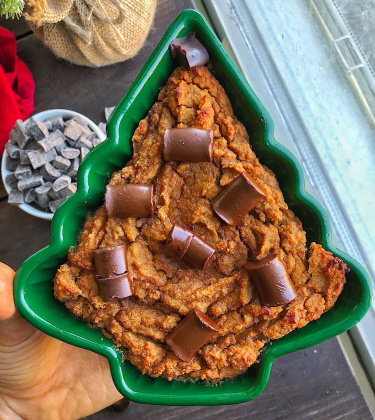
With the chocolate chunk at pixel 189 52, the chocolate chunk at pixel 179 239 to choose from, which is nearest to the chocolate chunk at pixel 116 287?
the chocolate chunk at pixel 179 239

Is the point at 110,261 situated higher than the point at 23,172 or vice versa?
the point at 23,172

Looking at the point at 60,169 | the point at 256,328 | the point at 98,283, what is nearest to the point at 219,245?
the point at 256,328

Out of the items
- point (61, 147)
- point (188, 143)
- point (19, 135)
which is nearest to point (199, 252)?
point (188, 143)

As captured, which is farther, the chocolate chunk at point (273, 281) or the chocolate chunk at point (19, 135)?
the chocolate chunk at point (19, 135)

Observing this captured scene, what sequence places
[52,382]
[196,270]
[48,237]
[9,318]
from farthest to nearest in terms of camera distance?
[48,237] < [52,382] < [9,318] < [196,270]

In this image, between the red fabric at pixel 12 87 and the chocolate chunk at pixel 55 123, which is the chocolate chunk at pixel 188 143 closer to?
the chocolate chunk at pixel 55 123

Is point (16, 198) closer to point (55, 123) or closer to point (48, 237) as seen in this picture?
point (48, 237)
